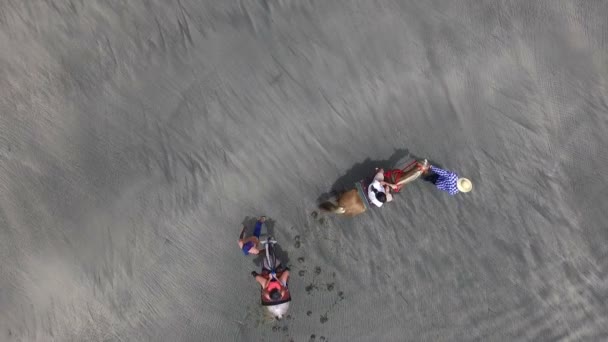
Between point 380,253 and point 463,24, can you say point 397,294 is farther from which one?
point 463,24

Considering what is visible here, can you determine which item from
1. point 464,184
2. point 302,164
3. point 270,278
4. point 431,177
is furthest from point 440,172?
point 270,278

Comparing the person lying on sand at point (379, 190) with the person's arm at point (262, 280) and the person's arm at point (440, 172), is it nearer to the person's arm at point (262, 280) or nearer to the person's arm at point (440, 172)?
the person's arm at point (440, 172)

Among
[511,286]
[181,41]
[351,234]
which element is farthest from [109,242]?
[511,286]

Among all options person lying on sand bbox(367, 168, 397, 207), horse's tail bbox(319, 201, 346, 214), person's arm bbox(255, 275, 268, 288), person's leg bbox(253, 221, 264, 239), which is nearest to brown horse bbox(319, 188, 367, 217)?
horse's tail bbox(319, 201, 346, 214)

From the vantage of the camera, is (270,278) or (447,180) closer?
(270,278)

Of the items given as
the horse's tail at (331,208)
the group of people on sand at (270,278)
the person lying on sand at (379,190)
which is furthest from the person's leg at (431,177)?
the group of people on sand at (270,278)

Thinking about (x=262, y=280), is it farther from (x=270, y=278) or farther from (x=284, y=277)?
(x=284, y=277)

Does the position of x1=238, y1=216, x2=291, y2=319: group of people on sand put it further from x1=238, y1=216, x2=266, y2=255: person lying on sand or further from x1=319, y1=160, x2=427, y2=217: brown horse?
x1=319, y1=160, x2=427, y2=217: brown horse
